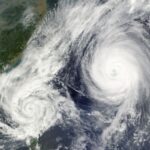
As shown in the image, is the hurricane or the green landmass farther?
the green landmass

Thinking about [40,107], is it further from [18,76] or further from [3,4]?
[3,4]

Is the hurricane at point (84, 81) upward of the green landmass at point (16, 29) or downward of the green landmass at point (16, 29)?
downward

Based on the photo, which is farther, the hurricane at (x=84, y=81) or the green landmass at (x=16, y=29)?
the green landmass at (x=16, y=29)

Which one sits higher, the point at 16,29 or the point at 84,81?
the point at 16,29

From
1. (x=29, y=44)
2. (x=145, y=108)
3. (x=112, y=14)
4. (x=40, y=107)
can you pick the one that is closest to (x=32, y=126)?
(x=40, y=107)

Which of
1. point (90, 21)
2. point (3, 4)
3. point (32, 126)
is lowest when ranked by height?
point (32, 126)

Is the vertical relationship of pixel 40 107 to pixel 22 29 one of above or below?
below

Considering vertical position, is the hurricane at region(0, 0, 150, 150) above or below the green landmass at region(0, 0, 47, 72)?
below
